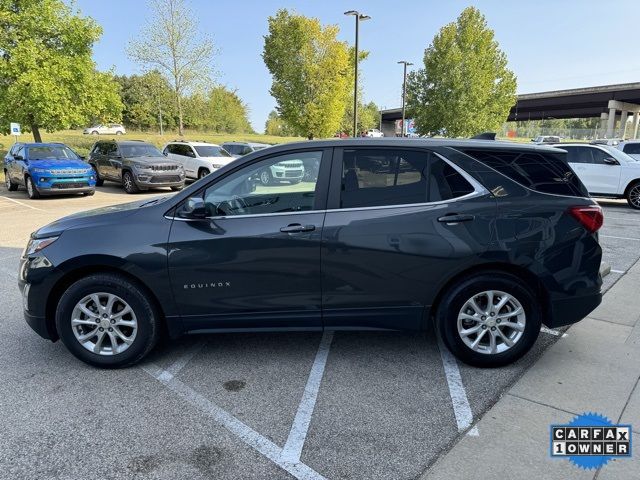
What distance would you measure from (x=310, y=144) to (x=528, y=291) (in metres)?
1.94

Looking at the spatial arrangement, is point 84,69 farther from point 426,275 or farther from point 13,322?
point 426,275

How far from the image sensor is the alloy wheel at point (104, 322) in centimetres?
342

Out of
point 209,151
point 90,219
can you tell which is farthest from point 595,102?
point 90,219

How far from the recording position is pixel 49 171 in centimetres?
1345

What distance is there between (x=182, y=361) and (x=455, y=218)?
7.81 ft

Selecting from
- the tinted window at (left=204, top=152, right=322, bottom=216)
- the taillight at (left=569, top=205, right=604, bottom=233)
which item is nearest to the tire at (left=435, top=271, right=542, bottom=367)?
the taillight at (left=569, top=205, right=604, bottom=233)

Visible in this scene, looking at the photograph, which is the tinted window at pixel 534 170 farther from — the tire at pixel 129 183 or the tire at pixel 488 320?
the tire at pixel 129 183

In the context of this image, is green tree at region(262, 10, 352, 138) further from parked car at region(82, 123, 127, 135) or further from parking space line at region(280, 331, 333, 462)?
parked car at region(82, 123, 127, 135)

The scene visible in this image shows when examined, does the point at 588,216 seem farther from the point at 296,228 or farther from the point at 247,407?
the point at 247,407

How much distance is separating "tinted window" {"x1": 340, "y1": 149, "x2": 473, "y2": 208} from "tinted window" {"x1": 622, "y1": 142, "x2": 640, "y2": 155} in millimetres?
13798

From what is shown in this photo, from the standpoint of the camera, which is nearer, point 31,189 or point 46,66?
point 31,189

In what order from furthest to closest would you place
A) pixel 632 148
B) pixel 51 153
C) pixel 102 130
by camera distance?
pixel 102 130 → pixel 51 153 → pixel 632 148

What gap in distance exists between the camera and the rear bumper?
3377mm

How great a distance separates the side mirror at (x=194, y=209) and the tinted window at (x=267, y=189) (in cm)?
Answer: 7
